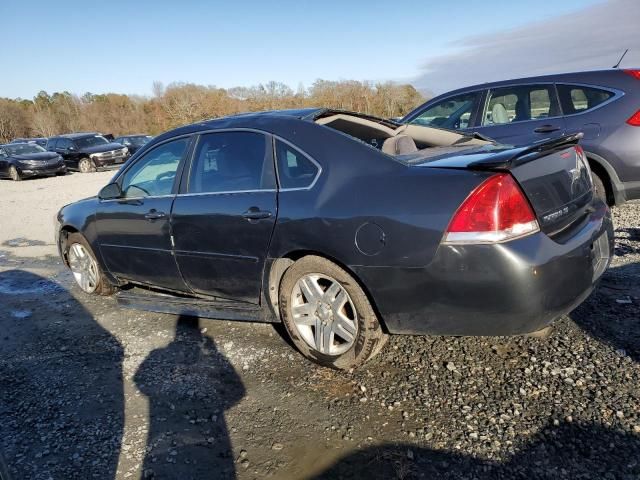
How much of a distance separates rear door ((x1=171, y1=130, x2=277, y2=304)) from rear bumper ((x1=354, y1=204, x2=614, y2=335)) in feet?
2.78

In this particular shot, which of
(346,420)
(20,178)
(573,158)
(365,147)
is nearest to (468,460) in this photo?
(346,420)

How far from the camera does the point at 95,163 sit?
2080 cm

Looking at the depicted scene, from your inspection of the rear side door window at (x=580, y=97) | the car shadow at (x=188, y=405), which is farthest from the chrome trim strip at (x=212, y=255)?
the rear side door window at (x=580, y=97)

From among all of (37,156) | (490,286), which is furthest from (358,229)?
(37,156)

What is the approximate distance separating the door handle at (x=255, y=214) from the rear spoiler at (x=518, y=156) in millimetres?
1304

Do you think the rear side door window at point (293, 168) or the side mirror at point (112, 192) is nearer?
the rear side door window at point (293, 168)

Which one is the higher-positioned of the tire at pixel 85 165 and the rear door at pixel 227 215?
the rear door at pixel 227 215

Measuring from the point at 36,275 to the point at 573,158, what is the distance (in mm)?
5912

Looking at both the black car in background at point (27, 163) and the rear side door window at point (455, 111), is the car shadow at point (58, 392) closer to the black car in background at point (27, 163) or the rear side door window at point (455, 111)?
the rear side door window at point (455, 111)

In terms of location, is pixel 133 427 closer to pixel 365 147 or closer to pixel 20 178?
pixel 365 147

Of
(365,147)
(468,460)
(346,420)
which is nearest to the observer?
(468,460)

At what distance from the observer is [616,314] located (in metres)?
3.44

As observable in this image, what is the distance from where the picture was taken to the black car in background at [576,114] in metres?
5.12

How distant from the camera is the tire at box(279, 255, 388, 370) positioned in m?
2.88
